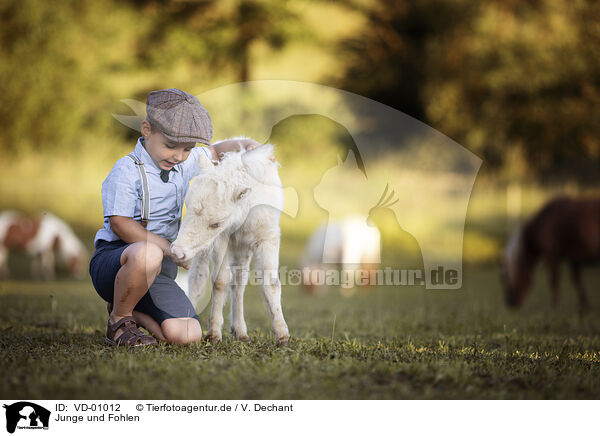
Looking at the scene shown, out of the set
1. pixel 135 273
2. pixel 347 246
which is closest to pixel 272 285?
pixel 135 273

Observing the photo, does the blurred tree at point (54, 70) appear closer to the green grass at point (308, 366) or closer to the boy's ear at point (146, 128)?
the green grass at point (308, 366)

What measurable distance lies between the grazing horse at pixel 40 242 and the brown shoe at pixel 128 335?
11.0m

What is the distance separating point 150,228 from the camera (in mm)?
3781

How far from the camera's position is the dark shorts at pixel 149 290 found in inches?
145

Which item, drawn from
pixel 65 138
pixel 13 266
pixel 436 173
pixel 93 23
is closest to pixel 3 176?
pixel 65 138

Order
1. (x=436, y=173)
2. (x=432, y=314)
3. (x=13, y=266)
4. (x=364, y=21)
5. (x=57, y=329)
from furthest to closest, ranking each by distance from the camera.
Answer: (x=364, y=21) → (x=13, y=266) → (x=436, y=173) → (x=432, y=314) → (x=57, y=329)

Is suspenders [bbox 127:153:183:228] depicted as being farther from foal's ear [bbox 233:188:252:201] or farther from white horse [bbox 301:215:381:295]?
white horse [bbox 301:215:381:295]

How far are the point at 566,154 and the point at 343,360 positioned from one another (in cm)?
1752

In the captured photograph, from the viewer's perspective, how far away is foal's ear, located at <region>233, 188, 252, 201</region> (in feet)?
11.6

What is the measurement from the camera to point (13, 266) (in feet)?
52.3

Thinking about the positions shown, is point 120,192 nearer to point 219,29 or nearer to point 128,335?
point 128,335
